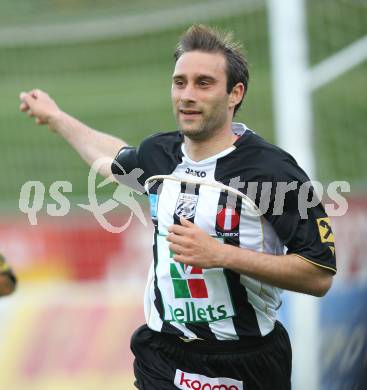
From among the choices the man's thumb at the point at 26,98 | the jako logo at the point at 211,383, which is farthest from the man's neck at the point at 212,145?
the man's thumb at the point at 26,98

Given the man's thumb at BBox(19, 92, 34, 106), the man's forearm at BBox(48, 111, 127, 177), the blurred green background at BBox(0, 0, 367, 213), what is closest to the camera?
the man's forearm at BBox(48, 111, 127, 177)

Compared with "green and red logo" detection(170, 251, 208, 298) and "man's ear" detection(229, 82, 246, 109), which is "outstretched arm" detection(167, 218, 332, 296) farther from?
"man's ear" detection(229, 82, 246, 109)

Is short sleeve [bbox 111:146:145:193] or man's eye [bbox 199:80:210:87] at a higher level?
man's eye [bbox 199:80:210:87]

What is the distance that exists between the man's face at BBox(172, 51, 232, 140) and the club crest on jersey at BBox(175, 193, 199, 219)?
0.27 metres

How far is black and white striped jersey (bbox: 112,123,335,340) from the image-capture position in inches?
170

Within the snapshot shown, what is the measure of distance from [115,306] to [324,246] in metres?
4.06

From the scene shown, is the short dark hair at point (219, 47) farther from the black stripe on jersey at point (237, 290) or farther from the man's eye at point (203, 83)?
the black stripe on jersey at point (237, 290)

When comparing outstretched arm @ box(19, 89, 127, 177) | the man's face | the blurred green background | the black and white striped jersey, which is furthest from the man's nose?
the blurred green background

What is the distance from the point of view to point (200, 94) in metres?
4.38

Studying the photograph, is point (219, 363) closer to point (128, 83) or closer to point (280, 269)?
point (280, 269)

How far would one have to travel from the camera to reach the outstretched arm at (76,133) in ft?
17.1

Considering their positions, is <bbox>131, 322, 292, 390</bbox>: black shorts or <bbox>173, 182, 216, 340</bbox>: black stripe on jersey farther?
<bbox>131, 322, 292, 390</bbox>: black shorts

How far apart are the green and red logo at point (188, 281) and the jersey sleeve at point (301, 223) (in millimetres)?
417

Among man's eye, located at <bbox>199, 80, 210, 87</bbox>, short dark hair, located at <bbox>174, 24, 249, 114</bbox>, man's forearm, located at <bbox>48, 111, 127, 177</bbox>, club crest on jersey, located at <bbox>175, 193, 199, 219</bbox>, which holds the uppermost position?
short dark hair, located at <bbox>174, 24, 249, 114</bbox>
